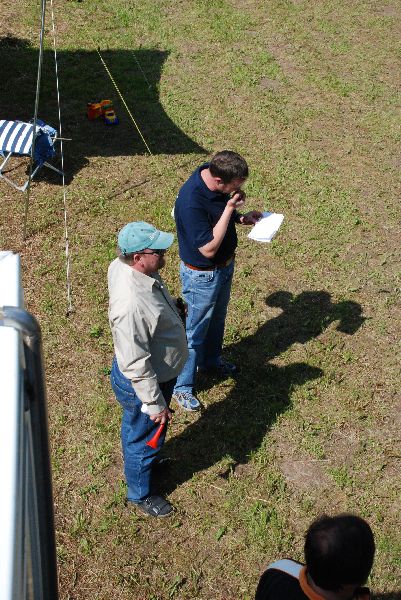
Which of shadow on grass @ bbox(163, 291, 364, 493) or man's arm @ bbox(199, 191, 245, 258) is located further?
shadow on grass @ bbox(163, 291, 364, 493)

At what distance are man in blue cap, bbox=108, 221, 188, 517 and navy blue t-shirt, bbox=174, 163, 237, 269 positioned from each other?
0.66 metres

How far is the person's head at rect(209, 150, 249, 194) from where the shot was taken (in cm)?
391

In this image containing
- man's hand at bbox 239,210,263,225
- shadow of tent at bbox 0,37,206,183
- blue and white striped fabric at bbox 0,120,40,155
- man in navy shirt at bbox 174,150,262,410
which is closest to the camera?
man in navy shirt at bbox 174,150,262,410

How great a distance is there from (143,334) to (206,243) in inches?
38.2

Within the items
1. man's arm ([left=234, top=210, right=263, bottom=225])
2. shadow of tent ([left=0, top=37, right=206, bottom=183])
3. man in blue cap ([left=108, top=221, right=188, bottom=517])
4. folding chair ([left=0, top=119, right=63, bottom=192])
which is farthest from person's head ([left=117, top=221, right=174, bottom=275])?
shadow of tent ([left=0, top=37, right=206, bottom=183])

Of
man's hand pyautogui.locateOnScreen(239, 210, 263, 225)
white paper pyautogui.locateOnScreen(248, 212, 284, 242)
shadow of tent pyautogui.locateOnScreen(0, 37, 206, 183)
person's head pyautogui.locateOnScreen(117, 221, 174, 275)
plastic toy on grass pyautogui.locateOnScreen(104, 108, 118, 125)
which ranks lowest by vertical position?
shadow of tent pyautogui.locateOnScreen(0, 37, 206, 183)

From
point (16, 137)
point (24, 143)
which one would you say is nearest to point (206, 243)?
point (24, 143)

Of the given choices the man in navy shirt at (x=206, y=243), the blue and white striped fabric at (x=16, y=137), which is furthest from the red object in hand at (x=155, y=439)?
the blue and white striped fabric at (x=16, y=137)

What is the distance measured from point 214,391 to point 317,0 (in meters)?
9.91

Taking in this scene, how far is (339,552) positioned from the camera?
2.23m

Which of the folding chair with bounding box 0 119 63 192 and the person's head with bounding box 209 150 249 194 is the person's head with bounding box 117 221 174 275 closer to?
the person's head with bounding box 209 150 249 194

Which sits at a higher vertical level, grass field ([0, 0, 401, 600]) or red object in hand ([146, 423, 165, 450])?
red object in hand ([146, 423, 165, 450])

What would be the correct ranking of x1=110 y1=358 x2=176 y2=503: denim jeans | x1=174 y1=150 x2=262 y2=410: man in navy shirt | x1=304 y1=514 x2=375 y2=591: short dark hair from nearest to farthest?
x1=304 y1=514 x2=375 y2=591: short dark hair
x1=110 y1=358 x2=176 y2=503: denim jeans
x1=174 y1=150 x2=262 y2=410: man in navy shirt

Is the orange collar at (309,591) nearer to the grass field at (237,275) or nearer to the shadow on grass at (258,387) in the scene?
the grass field at (237,275)
